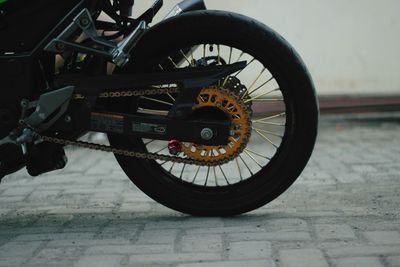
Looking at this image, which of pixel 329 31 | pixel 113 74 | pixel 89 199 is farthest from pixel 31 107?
pixel 329 31

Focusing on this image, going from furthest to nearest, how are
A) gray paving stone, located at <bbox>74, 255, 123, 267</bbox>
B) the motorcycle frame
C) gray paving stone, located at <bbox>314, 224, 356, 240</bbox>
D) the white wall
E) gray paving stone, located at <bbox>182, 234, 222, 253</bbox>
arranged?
the white wall → the motorcycle frame → gray paving stone, located at <bbox>314, 224, 356, 240</bbox> → gray paving stone, located at <bbox>182, 234, 222, 253</bbox> → gray paving stone, located at <bbox>74, 255, 123, 267</bbox>

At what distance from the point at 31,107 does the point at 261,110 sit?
157 inches

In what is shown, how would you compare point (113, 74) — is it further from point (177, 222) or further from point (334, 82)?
point (334, 82)

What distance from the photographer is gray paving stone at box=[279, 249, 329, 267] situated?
3.35m

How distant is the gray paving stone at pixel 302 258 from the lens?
335 centimetres

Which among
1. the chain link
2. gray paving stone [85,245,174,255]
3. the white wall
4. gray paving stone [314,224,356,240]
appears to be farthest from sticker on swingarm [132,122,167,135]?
the white wall

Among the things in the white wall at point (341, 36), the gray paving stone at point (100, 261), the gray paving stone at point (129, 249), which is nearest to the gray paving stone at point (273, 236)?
the gray paving stone at point (129, 249)

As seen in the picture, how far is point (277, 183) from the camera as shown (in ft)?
13.5

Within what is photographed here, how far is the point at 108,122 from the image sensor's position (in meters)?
4.13

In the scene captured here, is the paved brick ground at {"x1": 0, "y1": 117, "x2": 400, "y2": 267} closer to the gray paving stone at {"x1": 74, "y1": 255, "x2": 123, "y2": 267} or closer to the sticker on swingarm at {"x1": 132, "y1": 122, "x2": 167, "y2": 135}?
the gray paving stone at {"x1": 74, "y1": 255, "x2": 123, "y2": 267}

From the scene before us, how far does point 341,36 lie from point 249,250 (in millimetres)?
4996

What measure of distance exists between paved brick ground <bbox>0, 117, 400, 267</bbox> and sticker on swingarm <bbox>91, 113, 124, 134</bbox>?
0.49m

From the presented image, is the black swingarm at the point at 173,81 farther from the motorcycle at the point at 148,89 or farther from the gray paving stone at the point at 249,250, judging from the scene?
the gray paving stone at the point at 249,250

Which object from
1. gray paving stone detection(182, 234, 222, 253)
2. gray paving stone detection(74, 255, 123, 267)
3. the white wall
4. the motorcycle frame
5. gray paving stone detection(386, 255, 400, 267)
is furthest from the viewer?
the white wall
